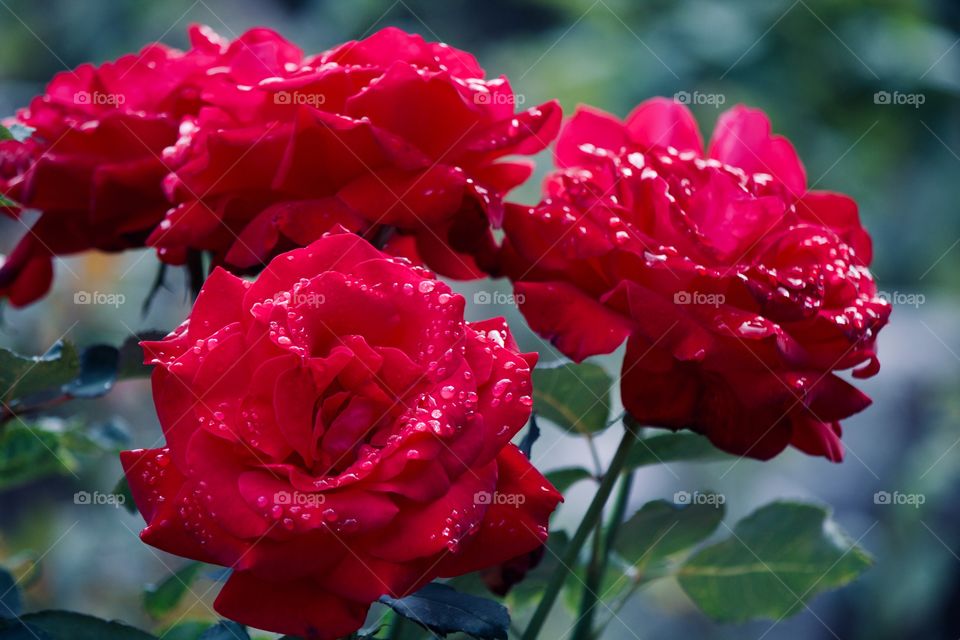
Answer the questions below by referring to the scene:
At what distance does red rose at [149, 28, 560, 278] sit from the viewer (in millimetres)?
321

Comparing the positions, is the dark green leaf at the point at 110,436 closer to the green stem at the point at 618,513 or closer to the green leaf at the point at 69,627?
the green leaf at the point at 69,627

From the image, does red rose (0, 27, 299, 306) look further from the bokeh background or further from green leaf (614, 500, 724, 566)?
the bokeh background

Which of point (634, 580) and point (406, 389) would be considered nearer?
point (406, 389)

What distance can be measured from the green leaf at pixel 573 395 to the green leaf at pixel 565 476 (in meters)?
0.02

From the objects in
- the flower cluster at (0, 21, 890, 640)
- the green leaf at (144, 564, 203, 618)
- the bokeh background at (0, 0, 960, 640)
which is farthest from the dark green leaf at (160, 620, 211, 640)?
the bokeh background at (0, 0, 960, 640)

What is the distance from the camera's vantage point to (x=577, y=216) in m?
0.34

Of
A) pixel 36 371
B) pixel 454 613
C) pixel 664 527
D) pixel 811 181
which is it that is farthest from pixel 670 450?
pixel 811 181

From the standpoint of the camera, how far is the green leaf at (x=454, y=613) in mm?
279

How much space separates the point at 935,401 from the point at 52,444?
1.25 m

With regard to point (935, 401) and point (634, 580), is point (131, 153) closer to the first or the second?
point (634, 580)

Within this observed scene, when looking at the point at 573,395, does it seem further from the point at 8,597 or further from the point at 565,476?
the point at 8,597

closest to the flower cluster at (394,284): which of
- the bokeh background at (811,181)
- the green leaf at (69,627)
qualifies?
the green leaf at (69,627)

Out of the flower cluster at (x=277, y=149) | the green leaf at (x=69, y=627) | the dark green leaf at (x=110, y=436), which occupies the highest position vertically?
the flower cluster at (x=277, y=149)

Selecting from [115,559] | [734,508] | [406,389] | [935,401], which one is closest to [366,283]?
[406,389]
